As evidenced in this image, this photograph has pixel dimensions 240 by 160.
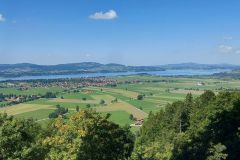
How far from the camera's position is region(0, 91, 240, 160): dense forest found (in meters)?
27.2

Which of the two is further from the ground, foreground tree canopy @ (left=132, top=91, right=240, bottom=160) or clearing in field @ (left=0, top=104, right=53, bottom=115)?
foreground tree canopy @ (left=132, top=91, right=240, bottom=160)

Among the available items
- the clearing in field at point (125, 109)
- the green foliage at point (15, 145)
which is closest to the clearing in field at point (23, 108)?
the clearing in field at point (125, 109)

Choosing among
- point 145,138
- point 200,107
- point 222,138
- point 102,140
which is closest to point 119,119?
point 145,138

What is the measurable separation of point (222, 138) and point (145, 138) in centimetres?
1896

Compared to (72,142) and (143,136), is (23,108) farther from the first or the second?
(72,142)

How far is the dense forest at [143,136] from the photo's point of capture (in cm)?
2716

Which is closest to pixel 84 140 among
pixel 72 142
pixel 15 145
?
pixel 72 142

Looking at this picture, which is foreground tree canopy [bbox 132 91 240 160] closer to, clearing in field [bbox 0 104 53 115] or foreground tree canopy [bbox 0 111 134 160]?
foreground tree canopy [bbox 0 111 134 160]

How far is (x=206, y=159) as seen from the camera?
44781 millimetres

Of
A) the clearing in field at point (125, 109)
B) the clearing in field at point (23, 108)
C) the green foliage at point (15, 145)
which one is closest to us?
the green foliage at point (15, 145)

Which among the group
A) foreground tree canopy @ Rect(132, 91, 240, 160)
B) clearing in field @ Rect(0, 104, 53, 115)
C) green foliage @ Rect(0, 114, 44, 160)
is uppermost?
green foliage @ Rect(0, 114, 44, 160)

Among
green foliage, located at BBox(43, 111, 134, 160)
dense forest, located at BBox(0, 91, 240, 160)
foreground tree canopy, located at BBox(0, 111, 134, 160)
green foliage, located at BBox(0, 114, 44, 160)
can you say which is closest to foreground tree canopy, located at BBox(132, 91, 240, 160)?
dense forest, located at BBox(0, 91, 240, 160)

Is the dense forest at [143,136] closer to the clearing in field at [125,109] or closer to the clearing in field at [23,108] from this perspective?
the clearing in field at [125,109]

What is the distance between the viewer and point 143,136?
226ft
